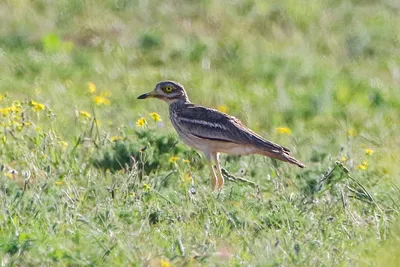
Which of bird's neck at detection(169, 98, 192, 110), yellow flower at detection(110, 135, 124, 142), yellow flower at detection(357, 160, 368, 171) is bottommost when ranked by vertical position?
yellow flower at detection(110, 135, 124, 142)

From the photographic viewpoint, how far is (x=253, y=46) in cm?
1398

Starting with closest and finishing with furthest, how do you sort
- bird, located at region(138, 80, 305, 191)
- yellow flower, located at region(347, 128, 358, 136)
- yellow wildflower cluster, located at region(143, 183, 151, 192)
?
yellow wildflower cluster, located at region(143, 183, 151, 192)
bird, located at region(138, 80, 305, 191)
yellow flower, located at region(347, 128, 358, 136)

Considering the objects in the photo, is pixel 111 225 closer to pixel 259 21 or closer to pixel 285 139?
pixel 285 139

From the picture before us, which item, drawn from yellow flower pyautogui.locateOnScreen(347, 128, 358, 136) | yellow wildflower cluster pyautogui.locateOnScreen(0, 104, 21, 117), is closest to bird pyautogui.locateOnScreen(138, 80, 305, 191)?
yellow wildflower cluster pyautogui.locateOnScreen(0, 104, 21, 117)

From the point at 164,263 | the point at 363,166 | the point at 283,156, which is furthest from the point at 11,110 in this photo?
the point at 164,263

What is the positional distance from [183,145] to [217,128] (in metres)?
0.63

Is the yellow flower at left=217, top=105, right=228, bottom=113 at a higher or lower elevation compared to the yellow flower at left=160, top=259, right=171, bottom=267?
lower

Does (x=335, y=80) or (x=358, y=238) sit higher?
(x=358, y=238)

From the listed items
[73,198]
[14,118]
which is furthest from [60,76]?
[73,198]

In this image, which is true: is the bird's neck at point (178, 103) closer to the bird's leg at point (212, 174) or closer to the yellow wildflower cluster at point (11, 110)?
the bird's leg at point (212, 174)

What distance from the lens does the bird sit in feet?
28.5

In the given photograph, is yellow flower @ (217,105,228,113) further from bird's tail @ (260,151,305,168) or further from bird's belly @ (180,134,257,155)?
bird's tail @ (260,151,305,168)

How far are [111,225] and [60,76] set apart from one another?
6.05m

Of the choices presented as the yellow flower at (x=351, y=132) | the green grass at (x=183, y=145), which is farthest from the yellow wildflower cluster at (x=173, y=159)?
the yellow flower at (x=351, y=132)
